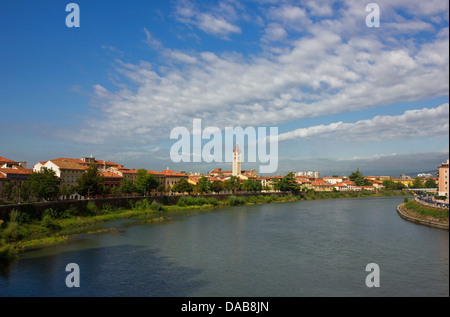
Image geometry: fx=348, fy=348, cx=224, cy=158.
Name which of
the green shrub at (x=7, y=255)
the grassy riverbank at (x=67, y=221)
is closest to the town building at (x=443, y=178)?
the grassy riverbank at (x=67, y=221)

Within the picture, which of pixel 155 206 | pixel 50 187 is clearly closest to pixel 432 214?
pixel 155 206

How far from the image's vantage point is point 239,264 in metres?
19.5

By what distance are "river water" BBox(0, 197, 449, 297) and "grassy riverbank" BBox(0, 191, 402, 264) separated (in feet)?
5.93

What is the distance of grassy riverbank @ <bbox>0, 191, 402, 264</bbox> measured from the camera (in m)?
24.5

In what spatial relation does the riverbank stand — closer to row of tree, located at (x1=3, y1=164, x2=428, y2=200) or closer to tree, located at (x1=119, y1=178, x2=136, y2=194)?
row of tree, located at (x1=3, y1=164, x2=428, y2=200)

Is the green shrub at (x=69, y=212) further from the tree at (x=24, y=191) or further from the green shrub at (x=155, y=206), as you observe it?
the green shrub at (x=155, y=206)

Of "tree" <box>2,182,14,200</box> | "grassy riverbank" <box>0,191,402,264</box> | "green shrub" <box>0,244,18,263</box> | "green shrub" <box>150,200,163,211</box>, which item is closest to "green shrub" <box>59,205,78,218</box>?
"grassy riverbank" <box>0,191,402,264</box>

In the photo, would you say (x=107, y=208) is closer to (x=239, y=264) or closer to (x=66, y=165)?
(x=66, y=165)

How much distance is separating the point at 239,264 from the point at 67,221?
2130cm

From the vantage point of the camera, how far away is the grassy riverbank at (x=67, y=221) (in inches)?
963

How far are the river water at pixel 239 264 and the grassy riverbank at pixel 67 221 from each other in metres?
1.81

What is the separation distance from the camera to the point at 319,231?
102 feet
